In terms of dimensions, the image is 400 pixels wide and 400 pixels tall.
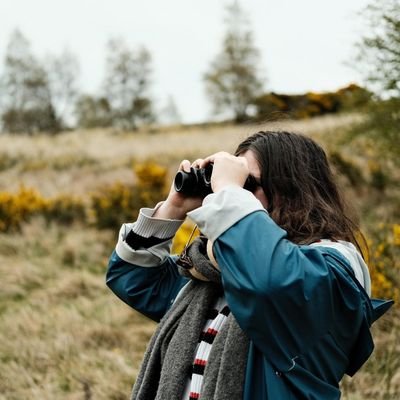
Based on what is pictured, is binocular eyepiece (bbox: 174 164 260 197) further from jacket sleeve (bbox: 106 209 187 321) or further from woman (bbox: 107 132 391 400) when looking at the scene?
jacket sleeve (bbox: 106 209 187 321)

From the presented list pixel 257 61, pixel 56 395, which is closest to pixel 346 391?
pixel 56 395

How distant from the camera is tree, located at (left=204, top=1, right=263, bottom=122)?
27953 millimetres

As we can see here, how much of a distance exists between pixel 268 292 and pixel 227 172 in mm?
387

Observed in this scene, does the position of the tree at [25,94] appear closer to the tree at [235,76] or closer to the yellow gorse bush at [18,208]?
the tree at [235,76]

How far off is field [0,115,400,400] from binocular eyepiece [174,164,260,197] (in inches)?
12.0

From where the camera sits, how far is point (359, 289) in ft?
4.84

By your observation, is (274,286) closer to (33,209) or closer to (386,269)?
(386,269)

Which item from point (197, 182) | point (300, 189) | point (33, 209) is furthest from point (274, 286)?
point (33, 209)

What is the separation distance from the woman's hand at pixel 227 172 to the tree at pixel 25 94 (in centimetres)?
2714

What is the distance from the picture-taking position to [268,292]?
1.32m

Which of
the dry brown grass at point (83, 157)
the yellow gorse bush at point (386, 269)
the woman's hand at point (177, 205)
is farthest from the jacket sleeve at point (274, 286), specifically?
the dry brown grass at point (83, 157)

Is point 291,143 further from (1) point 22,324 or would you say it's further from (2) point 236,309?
(1) point 22,324

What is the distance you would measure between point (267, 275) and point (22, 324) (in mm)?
4169

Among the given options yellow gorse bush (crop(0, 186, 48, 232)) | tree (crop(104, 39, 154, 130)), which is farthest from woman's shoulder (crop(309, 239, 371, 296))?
tree (crop(104, 39, 154, 130))
